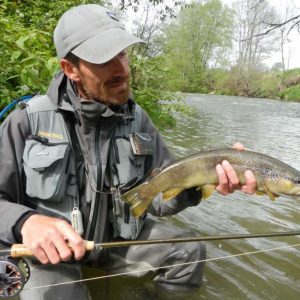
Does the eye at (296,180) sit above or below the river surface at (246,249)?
above

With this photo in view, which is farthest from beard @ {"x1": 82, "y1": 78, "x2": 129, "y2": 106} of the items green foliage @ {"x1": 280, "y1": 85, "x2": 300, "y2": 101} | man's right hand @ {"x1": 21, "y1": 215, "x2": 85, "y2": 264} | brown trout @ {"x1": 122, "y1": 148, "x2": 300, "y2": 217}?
green foliage @ {"x1": 280, "y1": 85, "x2": 300, "y2": 101}

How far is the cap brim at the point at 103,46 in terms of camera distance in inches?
97.0

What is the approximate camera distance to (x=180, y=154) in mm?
8578

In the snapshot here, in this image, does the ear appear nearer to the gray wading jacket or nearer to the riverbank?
the gray wading jacket

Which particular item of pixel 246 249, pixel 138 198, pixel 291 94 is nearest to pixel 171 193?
pixel 138 198

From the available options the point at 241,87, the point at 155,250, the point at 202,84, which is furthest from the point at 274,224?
the point at 202,84

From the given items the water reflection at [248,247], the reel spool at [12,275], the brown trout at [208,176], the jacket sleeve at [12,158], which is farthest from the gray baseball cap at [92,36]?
the reel spool at [12,275]

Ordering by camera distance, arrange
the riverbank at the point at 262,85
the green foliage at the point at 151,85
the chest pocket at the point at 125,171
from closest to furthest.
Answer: the chest pocket at the point at 125,171
the green foliage at the point at 151,85
the riverbank at the point at 262,85

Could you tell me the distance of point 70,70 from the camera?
8.81 ft

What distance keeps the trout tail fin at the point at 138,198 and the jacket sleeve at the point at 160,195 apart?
0.83 ft

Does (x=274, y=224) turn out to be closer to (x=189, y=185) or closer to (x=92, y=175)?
(x=189, y=185)

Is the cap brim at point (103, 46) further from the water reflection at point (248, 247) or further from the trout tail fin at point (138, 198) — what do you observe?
the water reflection at point (248, 247)

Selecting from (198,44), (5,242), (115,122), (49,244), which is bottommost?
(5,242)

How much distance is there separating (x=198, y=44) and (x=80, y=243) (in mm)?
53561
